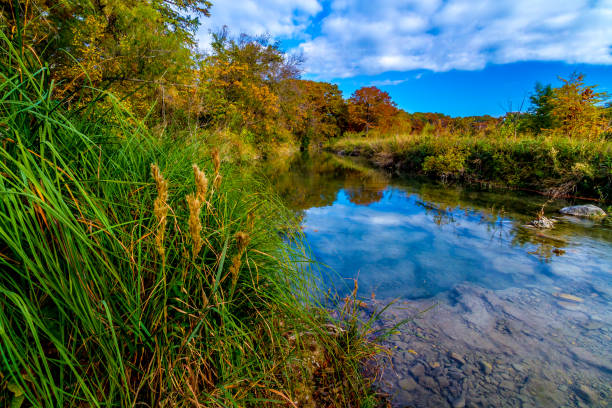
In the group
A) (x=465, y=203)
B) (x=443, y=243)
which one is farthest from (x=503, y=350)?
(x=465, y=203)

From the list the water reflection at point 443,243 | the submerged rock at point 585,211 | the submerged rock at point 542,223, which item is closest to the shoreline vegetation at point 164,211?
the water reflection at point 443,243

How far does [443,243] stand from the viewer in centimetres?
508

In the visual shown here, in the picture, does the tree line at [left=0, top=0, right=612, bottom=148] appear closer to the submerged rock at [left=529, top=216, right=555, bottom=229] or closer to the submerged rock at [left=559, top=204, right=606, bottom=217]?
the submerged rock at [left=559, top=204, right=606, bottom=217]

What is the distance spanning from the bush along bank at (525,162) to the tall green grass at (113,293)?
10.1 meters

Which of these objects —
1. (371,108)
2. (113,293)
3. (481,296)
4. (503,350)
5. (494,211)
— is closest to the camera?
(113,293)

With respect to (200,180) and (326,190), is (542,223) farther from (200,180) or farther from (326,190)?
(200,180)

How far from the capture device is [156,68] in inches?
313

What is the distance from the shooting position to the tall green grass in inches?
34.9

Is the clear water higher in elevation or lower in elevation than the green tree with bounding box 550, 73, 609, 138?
lower

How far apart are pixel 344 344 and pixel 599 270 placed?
4448 mm

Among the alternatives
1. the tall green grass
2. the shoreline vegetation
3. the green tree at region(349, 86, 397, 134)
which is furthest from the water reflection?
Result: the green tree at region(349, 86, 397, 134)

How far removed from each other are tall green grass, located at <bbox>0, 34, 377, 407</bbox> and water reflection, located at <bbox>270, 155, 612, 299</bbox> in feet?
3.82

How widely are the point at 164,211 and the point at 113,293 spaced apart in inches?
24.4

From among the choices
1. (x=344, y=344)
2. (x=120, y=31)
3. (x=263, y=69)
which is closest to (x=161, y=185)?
(x=344, y=344)
